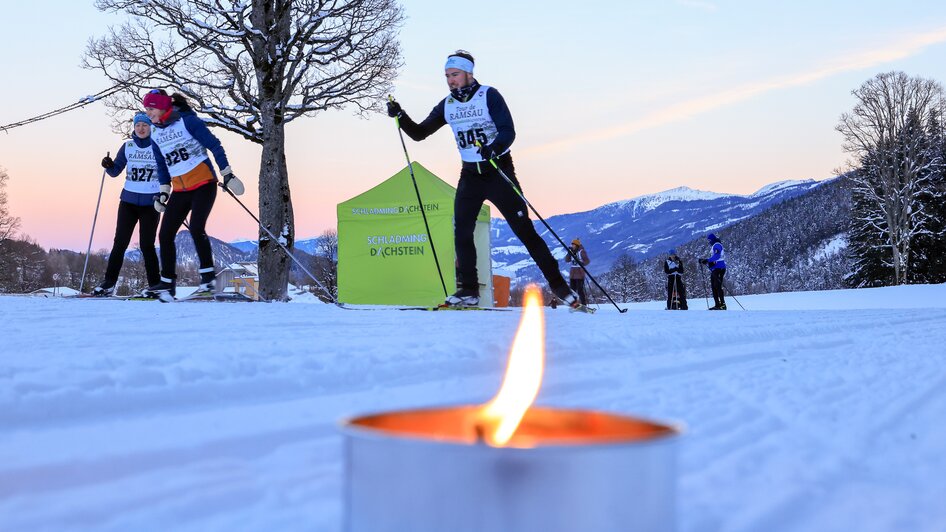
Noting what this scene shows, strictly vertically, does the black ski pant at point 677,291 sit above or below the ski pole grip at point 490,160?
below

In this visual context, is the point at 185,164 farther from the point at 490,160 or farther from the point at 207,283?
the point at 490,160

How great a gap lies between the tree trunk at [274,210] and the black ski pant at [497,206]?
243 inches

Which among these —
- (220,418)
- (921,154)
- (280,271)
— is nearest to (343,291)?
(280,271)

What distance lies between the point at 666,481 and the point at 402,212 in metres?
11.2

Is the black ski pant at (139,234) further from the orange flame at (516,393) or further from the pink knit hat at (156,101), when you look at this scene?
the orange flame at (516,393)

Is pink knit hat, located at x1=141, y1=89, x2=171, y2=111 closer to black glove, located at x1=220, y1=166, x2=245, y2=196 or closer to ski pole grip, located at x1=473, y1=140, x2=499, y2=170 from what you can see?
black glove, located at x1=220, y1=166, x2=245, y2=196

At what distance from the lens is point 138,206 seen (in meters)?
6.61

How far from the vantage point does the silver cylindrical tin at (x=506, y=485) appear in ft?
1.01

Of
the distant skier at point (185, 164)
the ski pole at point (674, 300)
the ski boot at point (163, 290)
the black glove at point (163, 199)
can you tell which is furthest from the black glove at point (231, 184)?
the ski pole at point (674, 300)

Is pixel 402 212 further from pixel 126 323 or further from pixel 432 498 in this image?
pixel 432 498

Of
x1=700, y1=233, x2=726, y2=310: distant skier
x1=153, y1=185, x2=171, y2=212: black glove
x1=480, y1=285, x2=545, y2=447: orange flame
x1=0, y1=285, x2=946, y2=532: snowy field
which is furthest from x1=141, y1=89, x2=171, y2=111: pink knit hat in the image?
x1=700, y1=233, x2=726, y2=310: distant skier

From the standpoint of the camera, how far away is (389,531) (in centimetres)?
33

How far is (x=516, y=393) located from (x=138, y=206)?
697 cm

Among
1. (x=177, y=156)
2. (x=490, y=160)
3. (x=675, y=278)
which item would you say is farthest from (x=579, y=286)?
(x=177, y=156)
